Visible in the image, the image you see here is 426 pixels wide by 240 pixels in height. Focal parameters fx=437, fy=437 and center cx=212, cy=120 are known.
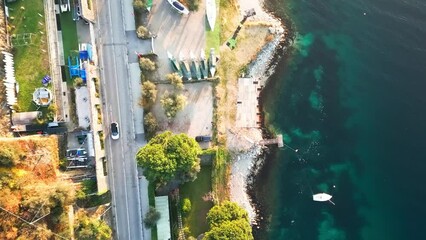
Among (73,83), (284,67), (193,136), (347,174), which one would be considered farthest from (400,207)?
(73,83)

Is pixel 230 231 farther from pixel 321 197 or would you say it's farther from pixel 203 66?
pixel 203 66

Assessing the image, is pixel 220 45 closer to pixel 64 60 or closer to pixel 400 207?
pixel 64 60

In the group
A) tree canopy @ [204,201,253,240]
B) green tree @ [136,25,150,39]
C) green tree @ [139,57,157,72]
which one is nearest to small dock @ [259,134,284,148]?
tree canopy @ [204,201,253,240]

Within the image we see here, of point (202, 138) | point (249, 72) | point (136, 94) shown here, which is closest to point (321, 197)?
point (202, 138)

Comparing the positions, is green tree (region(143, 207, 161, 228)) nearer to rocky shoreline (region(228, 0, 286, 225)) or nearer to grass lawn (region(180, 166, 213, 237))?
grass lawn (region(180, 166, 213, 237))

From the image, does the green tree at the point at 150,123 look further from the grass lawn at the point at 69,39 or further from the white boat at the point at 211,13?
the white boat at the point at 211,13

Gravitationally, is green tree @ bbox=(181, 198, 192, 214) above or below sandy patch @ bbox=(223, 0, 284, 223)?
below

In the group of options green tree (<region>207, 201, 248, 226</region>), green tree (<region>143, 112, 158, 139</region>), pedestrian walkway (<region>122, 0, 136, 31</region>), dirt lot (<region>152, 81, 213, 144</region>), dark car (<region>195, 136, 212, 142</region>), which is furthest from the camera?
dirt lot (<region>152, 81, 213, 144</region>)
